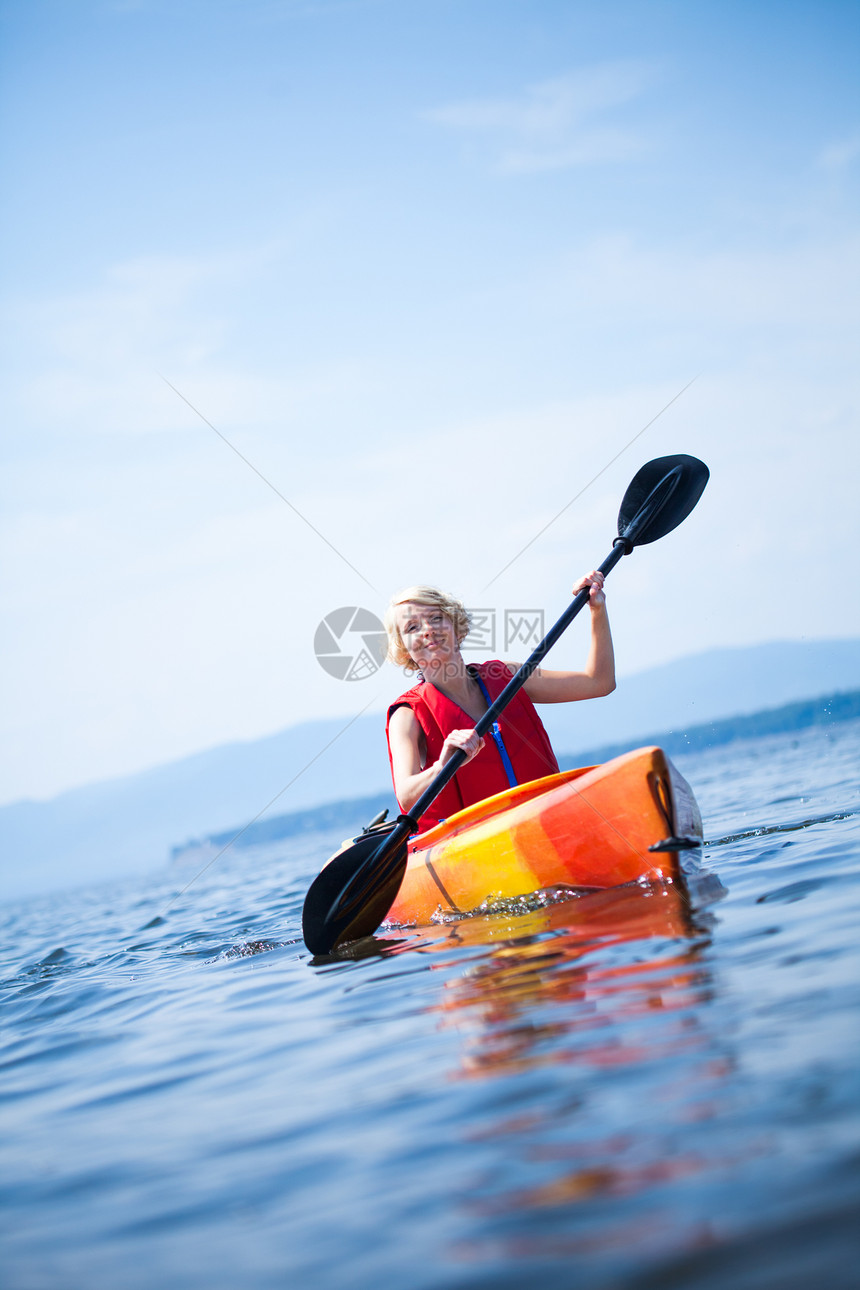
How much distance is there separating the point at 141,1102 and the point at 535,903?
2.02m

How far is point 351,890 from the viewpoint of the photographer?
4738 mm

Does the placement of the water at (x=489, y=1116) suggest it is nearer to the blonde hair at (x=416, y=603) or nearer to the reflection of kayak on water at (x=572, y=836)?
the reflection of kayak on water at (x=572, y=836)

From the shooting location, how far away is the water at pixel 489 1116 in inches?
60.4

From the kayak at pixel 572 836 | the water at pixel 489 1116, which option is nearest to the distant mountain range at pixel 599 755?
the kayak at pixel 572 836

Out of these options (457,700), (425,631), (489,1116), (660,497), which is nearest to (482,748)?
(457,700)

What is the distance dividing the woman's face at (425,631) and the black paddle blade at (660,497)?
113 centimetres

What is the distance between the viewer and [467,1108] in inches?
84.8

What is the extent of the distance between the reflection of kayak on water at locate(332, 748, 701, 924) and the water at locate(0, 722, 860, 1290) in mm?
193

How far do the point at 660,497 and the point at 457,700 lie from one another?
64.1 inches

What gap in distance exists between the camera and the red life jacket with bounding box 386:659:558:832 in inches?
203

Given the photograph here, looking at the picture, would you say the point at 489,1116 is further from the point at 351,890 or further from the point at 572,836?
the point at 351,890

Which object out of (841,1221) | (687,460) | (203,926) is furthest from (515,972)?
(203,926)

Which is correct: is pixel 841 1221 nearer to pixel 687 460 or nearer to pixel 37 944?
pixel 687 460

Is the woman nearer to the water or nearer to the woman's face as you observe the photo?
the woman's face
